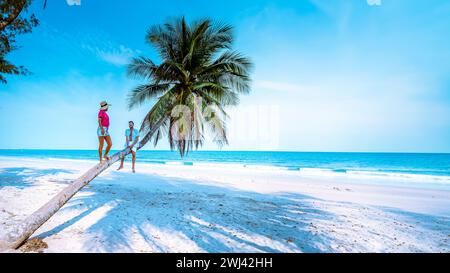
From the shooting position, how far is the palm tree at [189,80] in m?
6.20

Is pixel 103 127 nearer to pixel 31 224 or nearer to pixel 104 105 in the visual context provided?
pixel 104 105

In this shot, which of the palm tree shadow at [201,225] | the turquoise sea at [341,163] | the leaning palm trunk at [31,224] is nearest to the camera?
the leaning palm trunk at [31,224]

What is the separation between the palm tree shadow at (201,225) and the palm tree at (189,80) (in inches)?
80.6

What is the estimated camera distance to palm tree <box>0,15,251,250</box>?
20.3 ft

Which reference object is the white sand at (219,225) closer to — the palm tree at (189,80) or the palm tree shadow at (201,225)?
the palm tree shadow at (201,225)

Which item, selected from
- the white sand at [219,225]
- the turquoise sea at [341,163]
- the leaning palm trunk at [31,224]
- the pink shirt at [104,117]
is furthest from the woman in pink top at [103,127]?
the turquoise sea at [341,163]

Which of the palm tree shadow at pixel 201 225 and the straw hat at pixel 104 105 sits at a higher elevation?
the straw hat at pixel 104 105

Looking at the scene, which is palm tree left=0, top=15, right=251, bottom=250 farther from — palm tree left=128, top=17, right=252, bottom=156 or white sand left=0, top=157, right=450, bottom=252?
white sand left=0, top=157, right=450, bottom=252

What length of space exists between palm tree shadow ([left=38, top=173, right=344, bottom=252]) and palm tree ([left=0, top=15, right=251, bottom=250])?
6.72 feet

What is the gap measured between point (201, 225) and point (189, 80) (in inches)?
166

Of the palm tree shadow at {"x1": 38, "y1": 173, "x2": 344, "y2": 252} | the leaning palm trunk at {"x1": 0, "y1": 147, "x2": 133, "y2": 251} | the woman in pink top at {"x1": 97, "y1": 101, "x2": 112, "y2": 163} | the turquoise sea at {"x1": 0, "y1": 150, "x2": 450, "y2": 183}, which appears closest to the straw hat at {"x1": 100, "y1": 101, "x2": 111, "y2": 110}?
the woman in pink top at {"x1": 97, "y1": 101, "x2": 112, "y2": 163}

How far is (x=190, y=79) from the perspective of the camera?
6.57 metres
